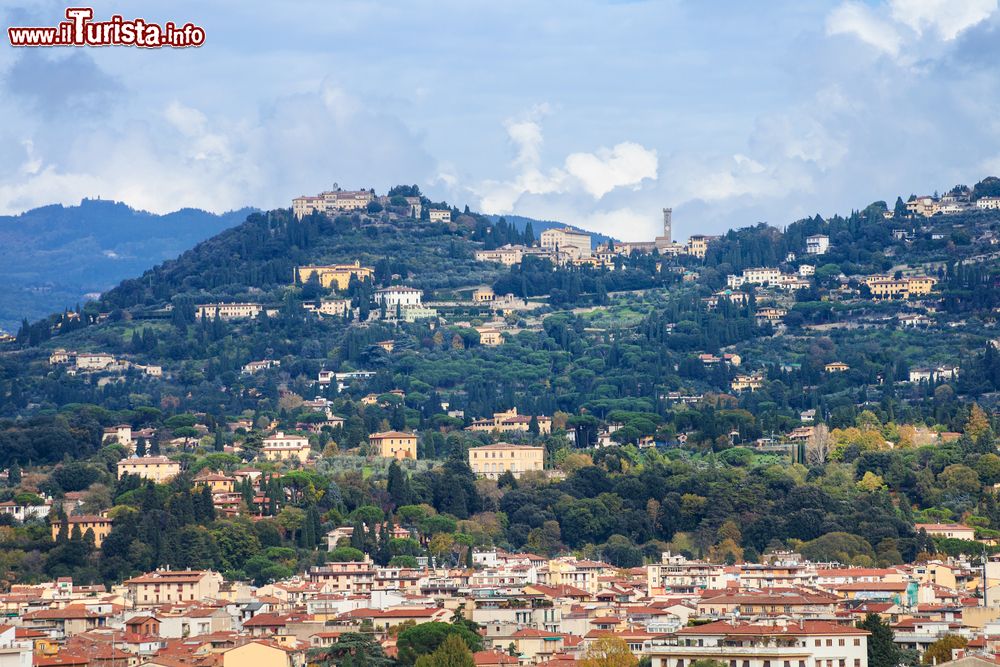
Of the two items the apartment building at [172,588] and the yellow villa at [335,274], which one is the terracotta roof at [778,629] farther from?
the yellow villa at [335,274]

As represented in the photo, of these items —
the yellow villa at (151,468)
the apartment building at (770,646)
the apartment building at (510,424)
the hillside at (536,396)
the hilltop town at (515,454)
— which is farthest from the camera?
the apartment building at (510,424)

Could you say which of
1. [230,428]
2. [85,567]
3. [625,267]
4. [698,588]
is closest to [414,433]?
[230,428]

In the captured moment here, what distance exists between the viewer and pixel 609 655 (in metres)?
59.0

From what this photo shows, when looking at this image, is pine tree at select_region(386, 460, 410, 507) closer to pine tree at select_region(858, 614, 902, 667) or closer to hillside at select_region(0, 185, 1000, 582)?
hillside at select_region(0, 185, 1000, 582)

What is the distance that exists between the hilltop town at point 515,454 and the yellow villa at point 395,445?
0.71 ft

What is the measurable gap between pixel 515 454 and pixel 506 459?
0.58 meters

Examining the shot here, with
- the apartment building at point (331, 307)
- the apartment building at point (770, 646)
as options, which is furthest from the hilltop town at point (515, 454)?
the apartment building at point (331, 307)

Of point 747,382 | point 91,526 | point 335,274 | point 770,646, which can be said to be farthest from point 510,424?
point 770,646

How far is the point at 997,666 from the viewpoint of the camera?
49.6 metres

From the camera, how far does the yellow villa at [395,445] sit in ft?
422

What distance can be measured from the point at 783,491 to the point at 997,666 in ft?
198

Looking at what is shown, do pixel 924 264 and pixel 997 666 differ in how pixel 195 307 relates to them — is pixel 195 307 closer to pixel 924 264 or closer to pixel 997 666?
pixel 924 264

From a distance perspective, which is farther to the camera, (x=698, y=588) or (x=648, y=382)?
(x=648, y=382)

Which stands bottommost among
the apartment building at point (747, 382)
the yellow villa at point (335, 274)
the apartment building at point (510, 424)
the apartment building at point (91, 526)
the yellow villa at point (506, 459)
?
the apartment building at point (91, 526)
